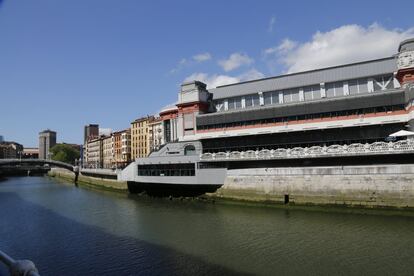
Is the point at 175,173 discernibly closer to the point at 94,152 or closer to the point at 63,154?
the point at 94,152

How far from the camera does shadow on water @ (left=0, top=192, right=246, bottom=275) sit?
64.5 feet

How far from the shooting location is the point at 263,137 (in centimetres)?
5044

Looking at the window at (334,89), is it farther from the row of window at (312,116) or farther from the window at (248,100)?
the window at (248,100)

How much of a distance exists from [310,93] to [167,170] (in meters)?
25.3

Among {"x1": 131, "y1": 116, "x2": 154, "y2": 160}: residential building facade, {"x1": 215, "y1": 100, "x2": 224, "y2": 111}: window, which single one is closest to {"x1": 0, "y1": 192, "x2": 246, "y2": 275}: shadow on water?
{"x1": 215, "y1": 100, "x2": 224, "y2": 111}: window

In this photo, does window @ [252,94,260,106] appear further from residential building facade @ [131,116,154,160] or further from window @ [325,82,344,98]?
residential building facade @ [131,116,154,160]

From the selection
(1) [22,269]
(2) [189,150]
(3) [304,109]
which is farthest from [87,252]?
(3) [304,109]

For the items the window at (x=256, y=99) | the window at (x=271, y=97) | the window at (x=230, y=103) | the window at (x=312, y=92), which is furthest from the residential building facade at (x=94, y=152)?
the window at (x=312, y=92)

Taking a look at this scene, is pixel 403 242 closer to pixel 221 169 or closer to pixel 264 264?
pixel 264 264

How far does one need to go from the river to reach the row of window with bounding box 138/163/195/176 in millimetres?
11019

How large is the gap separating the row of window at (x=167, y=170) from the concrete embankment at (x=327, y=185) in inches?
232

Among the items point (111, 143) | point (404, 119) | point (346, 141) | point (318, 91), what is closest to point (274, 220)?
point (346, 141)

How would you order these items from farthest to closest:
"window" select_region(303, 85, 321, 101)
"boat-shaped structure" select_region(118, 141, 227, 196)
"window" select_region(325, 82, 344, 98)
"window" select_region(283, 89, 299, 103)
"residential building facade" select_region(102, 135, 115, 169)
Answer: "residential building facade" select_region(102, 135, 115, 169)
"window" select_region(283, 89, 299, 103)
"window" select_region(303, 85, 321, 101)
"window" select_region(325, 82, 344, 98)
"boat-shaped structure" select_region(118, 141, 227, 196)

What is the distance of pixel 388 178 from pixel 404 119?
9.12 metres
